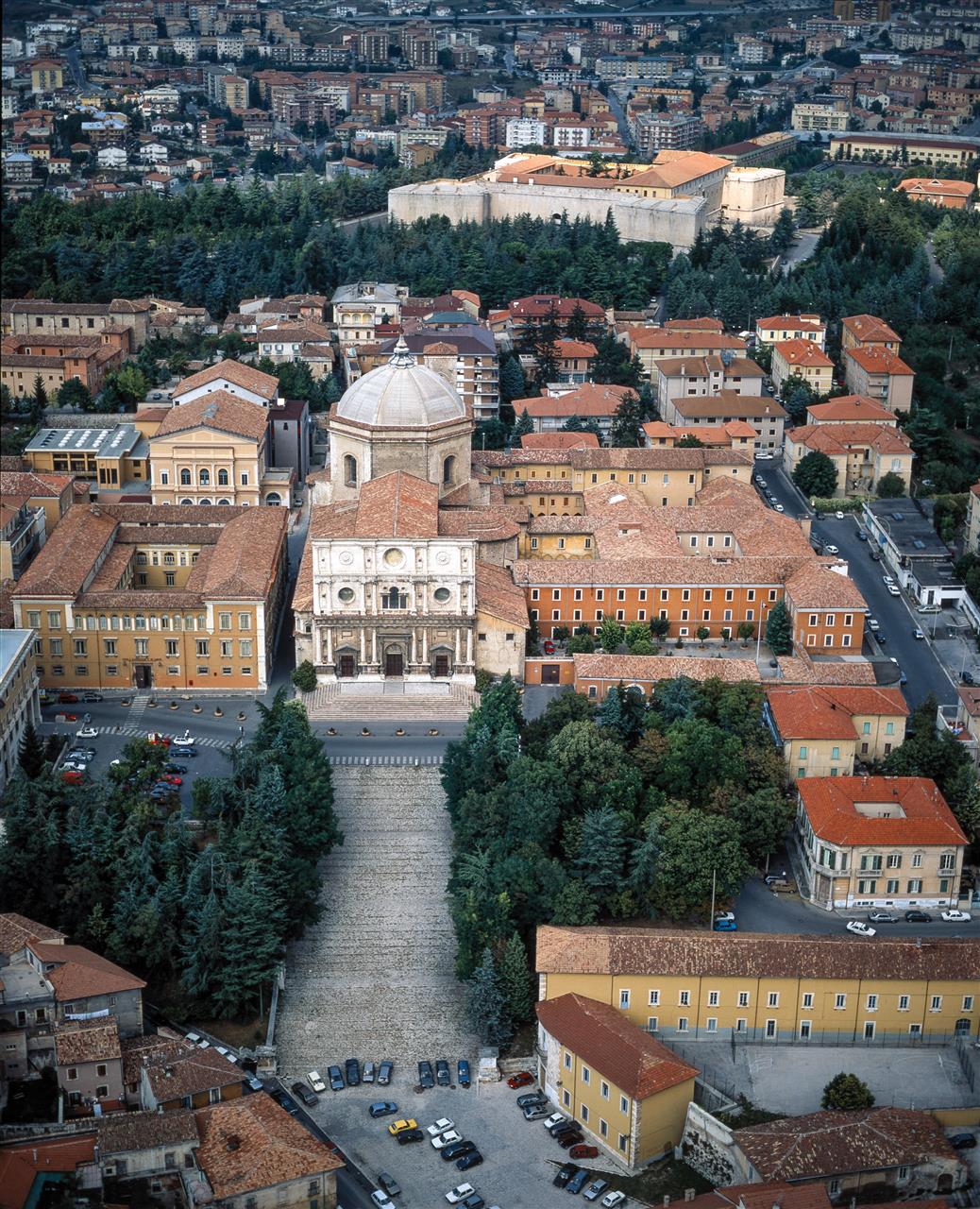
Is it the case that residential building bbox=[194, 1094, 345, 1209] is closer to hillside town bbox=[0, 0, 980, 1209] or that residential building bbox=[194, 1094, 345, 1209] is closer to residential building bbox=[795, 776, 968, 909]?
hillside town bbox=[0, 0, 980, 1209]

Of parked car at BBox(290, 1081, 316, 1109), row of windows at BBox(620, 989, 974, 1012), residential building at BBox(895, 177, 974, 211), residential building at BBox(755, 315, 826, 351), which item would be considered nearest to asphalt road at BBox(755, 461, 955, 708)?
residential building at BBox(755, 315, 826, 351)

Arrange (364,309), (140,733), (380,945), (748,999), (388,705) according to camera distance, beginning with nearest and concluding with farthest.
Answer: (748,999), (380,945), (140,733), (388,705), (364,309)

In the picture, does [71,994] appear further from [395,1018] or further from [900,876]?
[900,876]

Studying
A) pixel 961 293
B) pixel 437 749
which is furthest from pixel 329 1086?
pixel 961 293

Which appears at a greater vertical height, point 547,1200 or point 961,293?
point 961,293

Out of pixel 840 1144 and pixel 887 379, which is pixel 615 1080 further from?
pixel 887 379

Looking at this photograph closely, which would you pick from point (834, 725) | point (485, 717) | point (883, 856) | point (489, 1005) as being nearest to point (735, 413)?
point (834, 725)
